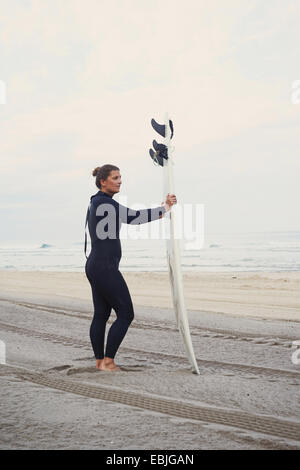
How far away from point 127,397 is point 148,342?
3.02 meters

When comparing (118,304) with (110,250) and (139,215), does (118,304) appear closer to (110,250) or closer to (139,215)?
(110,250)

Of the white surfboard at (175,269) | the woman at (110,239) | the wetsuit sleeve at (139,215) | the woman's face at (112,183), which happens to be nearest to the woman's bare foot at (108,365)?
the woman at (110,239)

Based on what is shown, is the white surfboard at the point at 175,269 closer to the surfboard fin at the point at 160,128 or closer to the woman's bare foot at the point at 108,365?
the surfboard fin at the point at 160,128

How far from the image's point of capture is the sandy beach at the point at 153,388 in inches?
132

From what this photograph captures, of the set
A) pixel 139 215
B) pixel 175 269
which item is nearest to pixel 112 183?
pixel 139 215

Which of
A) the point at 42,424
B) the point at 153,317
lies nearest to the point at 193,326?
the point at 153,317

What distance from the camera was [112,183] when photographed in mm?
5242

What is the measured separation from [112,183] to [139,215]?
41 cm

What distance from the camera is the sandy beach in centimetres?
334

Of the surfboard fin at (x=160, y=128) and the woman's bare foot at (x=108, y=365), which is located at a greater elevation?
the surfboard fin at (x=160, y=128)

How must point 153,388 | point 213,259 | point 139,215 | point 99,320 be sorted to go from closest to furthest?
point 153,388
point 139,215
point 99,320
point 213,259

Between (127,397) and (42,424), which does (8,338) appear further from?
(42,424)

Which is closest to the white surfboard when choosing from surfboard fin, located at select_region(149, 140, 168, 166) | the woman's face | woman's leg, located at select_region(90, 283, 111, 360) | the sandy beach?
surfboard fin, located at select_region(149, 140, 168, 166)
